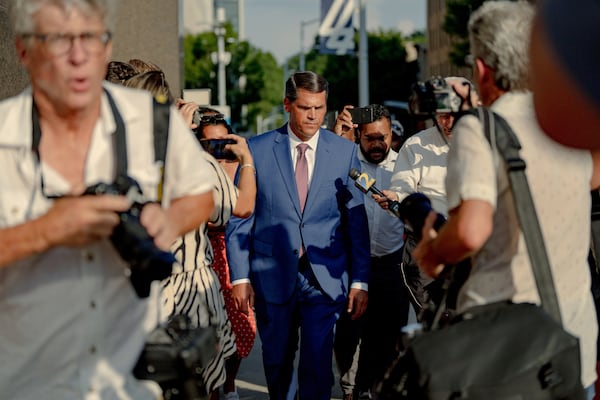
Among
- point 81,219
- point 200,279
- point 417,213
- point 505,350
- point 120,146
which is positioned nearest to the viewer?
point 81,219

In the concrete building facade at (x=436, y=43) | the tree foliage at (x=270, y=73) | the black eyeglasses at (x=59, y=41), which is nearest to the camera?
the black eyeglasses at (x=59, y=41)

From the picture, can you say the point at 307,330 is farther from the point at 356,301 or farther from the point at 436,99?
the point at 436,99

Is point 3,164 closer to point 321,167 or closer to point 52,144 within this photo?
point 52,144

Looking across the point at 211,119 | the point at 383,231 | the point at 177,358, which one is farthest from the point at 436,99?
the point at 383,231

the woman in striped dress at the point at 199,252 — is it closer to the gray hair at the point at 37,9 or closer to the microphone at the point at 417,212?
the microphone at the point at 417,212

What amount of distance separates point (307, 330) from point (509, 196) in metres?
3.76

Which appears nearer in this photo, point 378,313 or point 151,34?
point 378,313

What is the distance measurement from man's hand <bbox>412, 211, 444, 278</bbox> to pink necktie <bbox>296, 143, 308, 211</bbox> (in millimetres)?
3480

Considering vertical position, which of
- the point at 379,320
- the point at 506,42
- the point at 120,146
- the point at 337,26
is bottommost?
the point at 379,320

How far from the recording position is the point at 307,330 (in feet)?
23.1

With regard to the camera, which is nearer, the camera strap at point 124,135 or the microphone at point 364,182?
the camera strap at point 124,135

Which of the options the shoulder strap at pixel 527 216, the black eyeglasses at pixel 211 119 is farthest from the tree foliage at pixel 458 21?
the shoulder strap at pixel 527 216

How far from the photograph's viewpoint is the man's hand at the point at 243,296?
23.2 ft

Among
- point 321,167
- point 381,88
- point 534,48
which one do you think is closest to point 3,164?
point 534,48
